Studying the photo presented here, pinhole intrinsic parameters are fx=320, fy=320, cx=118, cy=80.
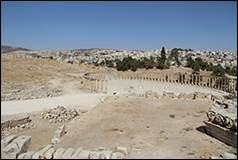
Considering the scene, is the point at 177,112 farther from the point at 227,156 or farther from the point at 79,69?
the point at 79,69

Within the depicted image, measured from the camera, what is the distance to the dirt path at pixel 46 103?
53.2ft

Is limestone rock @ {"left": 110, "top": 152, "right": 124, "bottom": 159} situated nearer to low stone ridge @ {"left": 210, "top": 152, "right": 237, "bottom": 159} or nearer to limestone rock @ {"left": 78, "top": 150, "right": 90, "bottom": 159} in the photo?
limestone rock @ {"left": 78, "top": 150, "right": 90, "bottom": 159}

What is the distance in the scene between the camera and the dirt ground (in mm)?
8773

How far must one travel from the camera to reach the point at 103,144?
932cm

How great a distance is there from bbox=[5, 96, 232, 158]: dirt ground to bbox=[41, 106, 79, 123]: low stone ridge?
0.36m

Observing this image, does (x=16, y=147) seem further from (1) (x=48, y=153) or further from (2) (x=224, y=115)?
(2) (x=224, y=115)

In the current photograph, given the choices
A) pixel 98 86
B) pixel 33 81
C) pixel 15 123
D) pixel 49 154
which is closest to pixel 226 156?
pixel 49 154

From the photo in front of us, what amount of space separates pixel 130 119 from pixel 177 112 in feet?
8.07

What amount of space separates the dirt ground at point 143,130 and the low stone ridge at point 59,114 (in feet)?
1.17

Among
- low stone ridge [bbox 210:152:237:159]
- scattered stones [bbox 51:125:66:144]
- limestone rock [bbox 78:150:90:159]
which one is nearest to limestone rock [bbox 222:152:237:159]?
low stone ridge [bbox 210:152:237:159]

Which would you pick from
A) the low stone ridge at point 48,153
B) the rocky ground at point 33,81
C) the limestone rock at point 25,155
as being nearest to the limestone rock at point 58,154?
the low stone ridge at point 48,153

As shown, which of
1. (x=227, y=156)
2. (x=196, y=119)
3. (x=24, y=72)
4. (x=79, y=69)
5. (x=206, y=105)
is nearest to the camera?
(x=227, y=156)

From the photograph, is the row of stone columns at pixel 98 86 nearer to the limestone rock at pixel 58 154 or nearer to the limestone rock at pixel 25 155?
the limestone rock at pixel 58 154

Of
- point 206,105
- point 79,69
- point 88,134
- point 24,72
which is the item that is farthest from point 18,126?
point 79,69
